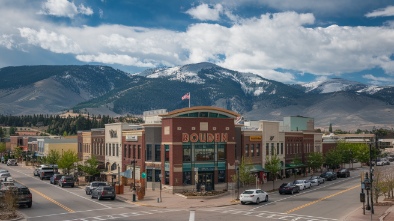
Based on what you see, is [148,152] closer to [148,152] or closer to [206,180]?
[148,152]

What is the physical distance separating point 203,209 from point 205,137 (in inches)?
728

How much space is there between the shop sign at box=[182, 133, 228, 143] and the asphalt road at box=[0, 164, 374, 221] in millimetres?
10998

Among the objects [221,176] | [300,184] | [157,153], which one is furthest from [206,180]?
[300,184]

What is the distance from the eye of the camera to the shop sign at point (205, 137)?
68.0 metres

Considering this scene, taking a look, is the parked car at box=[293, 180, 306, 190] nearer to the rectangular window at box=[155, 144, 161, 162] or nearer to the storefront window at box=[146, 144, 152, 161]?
the rectangular window at box=[155, 144, 161, 162]

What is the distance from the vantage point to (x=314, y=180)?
7625 cm

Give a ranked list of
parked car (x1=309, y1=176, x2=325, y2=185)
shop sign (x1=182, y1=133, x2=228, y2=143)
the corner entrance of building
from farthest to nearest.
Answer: parked car (x1=309, y1=176, x2=325, y2=185) < the corner entrance of building < shop sign (x1=182, y1=133, x2=228, y2=143)

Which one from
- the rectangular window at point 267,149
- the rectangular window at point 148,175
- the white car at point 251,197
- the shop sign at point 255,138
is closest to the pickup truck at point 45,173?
the rectangular window at point 148,175

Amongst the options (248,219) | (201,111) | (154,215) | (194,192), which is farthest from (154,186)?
(248,219)

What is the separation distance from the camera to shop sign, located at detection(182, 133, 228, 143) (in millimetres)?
68000

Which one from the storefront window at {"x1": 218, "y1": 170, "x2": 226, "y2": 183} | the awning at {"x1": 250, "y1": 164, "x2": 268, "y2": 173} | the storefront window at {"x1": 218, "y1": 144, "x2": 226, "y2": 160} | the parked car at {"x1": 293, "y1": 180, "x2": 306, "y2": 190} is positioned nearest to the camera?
the parked car at {"x1": 293, "y1": 180, "x2": 306, "y2": 190}

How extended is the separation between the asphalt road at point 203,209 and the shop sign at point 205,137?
36.1 feet

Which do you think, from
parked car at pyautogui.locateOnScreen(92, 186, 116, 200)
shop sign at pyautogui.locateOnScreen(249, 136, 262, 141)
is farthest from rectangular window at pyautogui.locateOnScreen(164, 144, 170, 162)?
shop sign at pyautogui.locateOnScreen(249, 136, 262, 141)

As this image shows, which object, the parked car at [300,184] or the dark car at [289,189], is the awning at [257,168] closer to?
the parked car at [300,184]
